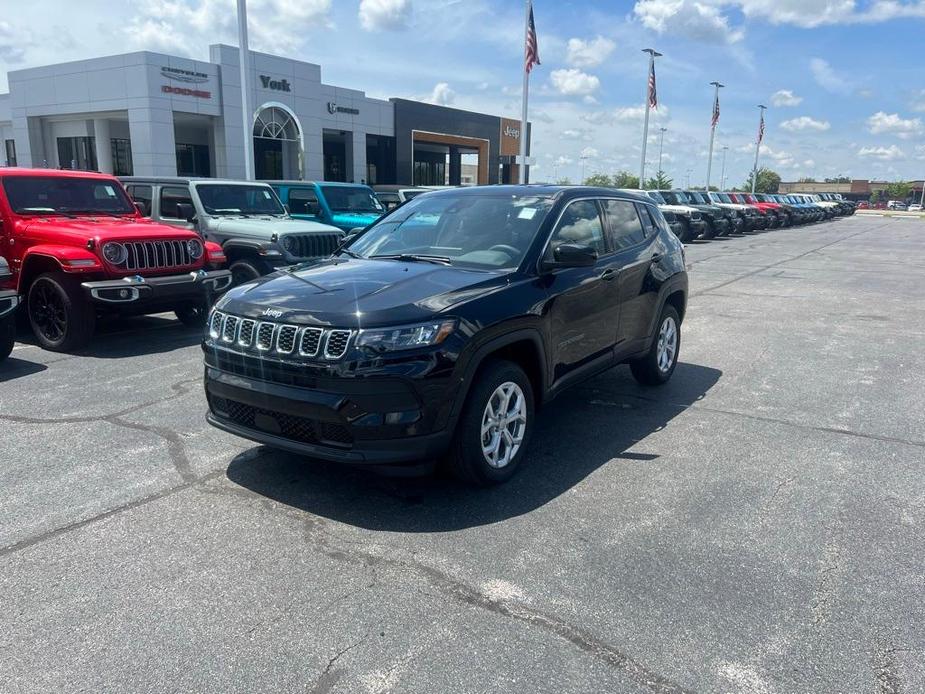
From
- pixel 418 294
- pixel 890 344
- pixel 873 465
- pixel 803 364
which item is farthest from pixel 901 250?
pixel 418 294

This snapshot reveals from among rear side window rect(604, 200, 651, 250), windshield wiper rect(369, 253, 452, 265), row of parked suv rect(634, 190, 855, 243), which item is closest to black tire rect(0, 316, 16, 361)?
windshield wiper rect(369, 253, 452, 265)

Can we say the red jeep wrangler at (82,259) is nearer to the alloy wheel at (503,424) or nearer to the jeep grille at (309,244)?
the jeep grille at (309,244)

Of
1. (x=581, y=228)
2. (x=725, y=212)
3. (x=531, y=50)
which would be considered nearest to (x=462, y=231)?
(x=581, y=228)

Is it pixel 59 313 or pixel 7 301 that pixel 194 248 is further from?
pixel 7 301

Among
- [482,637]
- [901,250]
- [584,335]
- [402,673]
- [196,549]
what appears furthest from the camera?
[901,250]

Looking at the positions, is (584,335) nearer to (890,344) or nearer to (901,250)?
(890,344)

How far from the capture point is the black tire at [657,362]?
644 cm

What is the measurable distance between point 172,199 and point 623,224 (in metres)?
7.76

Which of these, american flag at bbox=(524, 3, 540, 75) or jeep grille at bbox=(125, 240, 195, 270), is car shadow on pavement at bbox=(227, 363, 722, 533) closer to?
jeep grille at bbox=(125, 240, 195, 270)

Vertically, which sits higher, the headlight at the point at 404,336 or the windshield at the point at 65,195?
the windshield at the point at 65,195

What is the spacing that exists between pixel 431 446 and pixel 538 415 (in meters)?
2.08

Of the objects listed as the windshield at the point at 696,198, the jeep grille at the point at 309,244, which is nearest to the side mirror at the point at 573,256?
the jeep grille at the point at 309,244

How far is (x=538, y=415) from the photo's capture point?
5.75 meters

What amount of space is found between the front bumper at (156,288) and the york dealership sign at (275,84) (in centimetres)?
2783
